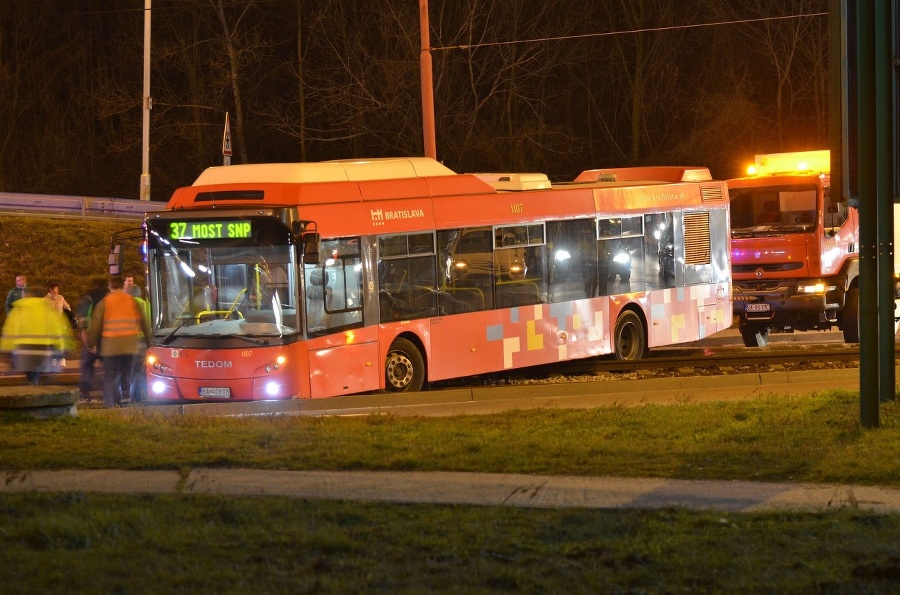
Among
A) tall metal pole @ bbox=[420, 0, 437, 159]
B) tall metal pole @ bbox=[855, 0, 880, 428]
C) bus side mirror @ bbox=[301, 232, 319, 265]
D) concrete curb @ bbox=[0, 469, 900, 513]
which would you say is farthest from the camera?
tall metal pole @ bbox=[420, 0, 437, 159]

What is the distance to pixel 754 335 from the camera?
24891mm

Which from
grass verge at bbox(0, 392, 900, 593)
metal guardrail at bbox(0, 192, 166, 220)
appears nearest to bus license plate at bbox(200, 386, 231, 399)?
grass verge at bbox(0, 392, 900, 593)

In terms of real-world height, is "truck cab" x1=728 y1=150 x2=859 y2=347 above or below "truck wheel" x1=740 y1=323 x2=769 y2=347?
above

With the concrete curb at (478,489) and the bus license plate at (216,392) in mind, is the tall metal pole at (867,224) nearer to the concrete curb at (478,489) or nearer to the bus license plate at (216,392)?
the concrete curb at (478,489)

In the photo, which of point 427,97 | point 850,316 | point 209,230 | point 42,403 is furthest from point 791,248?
point 42,403

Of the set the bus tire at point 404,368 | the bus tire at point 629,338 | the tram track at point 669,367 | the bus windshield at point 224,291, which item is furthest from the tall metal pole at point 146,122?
the bus windshield at point 224,291

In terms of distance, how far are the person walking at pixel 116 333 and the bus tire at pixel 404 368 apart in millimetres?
3140

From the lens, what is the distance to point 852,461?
10344mm

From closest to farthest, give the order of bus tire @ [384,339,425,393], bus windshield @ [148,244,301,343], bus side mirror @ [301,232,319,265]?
bus side mirror @ [301,232,319,265] → bus windshield @ [148,244,301,343] → bus tire @ [384,339,425,393]

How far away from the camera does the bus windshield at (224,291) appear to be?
611 inches

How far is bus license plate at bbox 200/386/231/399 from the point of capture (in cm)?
1567

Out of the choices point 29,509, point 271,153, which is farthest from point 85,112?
point 29,509

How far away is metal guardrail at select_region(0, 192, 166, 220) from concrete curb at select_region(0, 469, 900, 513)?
25.9 metres

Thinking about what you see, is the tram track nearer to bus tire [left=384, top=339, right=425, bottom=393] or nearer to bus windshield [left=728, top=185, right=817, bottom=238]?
bus tire [left=384, top=339, right=425, bottom=393]
